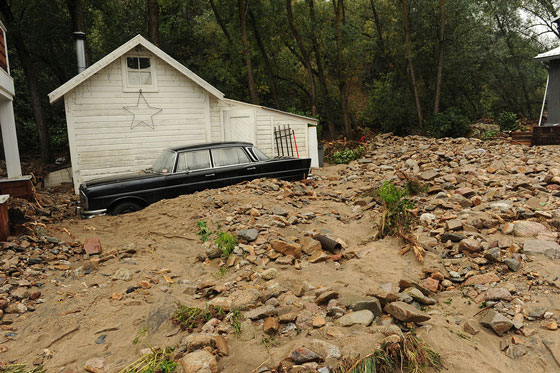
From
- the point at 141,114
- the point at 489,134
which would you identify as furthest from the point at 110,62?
the point at 489,134

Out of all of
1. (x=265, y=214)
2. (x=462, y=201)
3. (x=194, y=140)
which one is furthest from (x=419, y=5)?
(x=265, y=214)

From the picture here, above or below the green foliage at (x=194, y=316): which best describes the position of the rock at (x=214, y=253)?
above

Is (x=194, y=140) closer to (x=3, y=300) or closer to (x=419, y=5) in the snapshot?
(x=3, y=300)

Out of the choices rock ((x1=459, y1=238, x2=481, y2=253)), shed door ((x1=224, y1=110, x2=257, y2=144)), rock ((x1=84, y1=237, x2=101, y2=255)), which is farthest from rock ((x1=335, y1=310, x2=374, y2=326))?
shed door ((x1=224, y1=110, x2=257, y2=144))

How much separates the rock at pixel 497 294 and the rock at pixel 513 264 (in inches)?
24.9

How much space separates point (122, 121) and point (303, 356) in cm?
1104

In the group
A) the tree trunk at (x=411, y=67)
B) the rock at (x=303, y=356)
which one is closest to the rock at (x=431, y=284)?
the rock at (x=303, y=356)

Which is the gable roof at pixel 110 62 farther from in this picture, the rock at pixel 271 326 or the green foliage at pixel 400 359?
the green foliage at pixel 400 359

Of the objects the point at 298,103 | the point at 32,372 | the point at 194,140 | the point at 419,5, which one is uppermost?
the point at 419,5

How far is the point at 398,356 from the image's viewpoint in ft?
10.7

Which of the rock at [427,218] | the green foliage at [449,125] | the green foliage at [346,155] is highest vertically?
the green foliage at [449,125]

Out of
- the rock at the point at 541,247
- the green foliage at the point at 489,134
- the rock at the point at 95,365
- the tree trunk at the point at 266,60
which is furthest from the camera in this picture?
the tree trunk at the point at 266,60

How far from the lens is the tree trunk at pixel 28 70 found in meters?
16.8

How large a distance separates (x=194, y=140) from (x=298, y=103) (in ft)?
37.1
